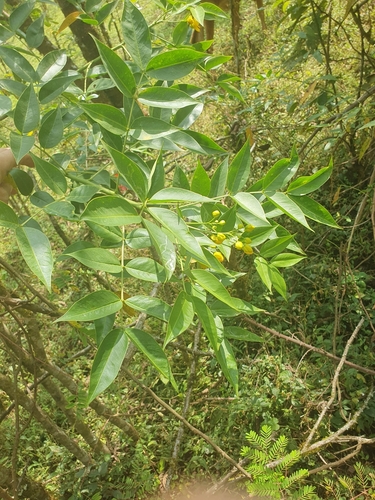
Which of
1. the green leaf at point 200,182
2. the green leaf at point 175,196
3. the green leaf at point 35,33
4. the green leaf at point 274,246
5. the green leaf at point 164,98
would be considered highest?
the green leaf at point 35,33

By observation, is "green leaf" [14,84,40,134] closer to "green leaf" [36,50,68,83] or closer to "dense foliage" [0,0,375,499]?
"dense foliage" [0,0,375,499]

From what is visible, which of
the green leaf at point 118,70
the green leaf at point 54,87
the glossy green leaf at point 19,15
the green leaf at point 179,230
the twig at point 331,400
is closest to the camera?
the green leaf at point 179,230

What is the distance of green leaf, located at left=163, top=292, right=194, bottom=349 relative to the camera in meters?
0.63

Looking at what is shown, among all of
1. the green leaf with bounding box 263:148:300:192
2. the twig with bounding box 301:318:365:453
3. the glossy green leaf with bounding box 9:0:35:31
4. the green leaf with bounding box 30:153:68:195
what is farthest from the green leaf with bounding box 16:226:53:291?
the twig with bounding box 301:318:365:453

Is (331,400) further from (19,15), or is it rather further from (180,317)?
(19,15)

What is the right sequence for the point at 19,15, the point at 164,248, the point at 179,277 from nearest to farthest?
the point at 164,248 → the point at 19,15 → the point at 179,277

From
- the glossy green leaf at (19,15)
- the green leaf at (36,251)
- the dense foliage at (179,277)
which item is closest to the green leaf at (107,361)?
the dense foliage at (179,277)

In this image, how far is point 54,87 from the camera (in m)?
0.78

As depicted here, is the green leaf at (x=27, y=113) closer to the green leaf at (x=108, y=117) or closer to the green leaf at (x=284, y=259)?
the green leaf at (x=108, y=117)

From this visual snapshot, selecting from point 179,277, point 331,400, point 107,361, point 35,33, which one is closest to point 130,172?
point 107,361

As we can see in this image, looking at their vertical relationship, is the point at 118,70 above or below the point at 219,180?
above

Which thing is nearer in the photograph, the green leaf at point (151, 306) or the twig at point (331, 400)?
the green leaf at point (151, 306)

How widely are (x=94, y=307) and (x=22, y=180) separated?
353 millimetres

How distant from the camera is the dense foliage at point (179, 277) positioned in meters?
0.68
